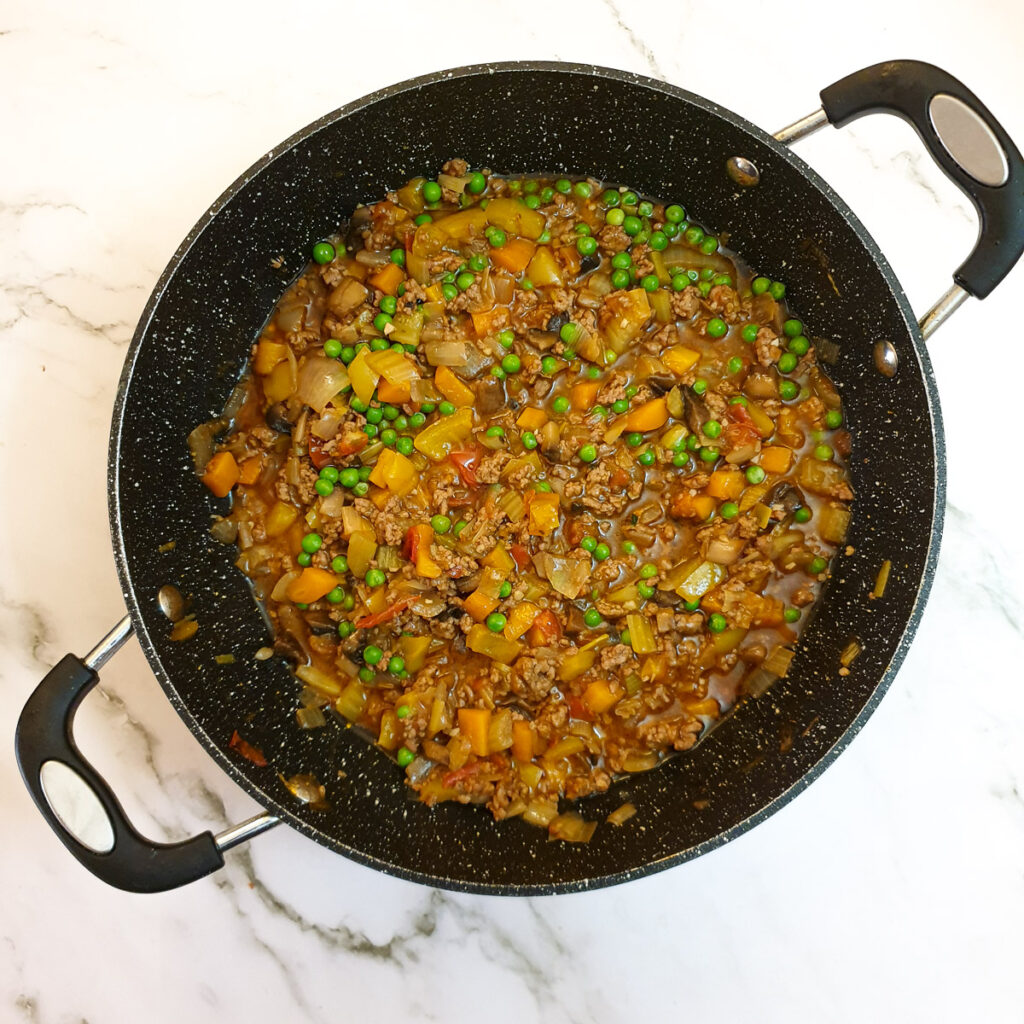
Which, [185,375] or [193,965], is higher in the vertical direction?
[185,375]

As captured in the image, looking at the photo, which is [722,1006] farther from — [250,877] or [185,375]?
[185,375]

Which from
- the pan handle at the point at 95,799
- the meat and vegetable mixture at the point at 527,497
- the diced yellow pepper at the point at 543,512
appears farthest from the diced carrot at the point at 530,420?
the pan handle at the point at 95,799

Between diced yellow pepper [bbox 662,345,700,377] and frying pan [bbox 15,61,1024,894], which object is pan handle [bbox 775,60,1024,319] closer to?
frying pan [bbox 15,61,1024,894]

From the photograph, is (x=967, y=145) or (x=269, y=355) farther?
(x=269, y=355)

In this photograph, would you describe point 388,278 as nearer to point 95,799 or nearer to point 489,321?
point 489,321

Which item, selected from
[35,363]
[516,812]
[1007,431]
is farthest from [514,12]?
[516,812]

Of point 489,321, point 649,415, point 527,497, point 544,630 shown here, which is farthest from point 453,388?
point 544,630

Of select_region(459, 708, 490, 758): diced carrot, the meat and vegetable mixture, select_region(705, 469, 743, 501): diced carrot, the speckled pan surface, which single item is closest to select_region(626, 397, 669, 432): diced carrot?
the meat and vegetable mixture
